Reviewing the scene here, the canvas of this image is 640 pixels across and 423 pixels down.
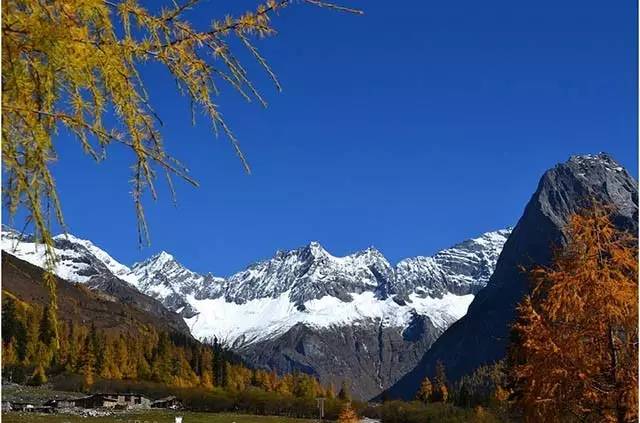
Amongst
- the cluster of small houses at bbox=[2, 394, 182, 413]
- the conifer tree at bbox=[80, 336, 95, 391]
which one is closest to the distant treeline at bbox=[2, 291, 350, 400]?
the conifer tree at bbox=[80, 336, 95, 391]

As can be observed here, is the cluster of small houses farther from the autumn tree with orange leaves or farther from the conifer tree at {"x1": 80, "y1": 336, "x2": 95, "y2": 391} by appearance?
the autumn tree with orange leaves

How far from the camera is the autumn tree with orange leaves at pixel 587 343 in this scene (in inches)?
391

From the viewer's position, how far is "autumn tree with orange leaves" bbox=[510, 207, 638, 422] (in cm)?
992

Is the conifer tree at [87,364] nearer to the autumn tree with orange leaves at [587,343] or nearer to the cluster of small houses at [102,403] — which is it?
the cluster of small houses at [102,403]

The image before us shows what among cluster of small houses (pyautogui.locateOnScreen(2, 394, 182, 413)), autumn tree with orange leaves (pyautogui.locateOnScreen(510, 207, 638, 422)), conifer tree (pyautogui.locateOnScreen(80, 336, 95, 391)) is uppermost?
conifer tree (pyautogui.locateOnScreen(80, 336, 95, 391))

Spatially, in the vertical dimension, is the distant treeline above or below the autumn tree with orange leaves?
above

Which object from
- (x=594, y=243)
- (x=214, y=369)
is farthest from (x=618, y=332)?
(x=214, y=369)

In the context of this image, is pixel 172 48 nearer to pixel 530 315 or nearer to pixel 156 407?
pixel 530 315

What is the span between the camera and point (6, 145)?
8.59 ft

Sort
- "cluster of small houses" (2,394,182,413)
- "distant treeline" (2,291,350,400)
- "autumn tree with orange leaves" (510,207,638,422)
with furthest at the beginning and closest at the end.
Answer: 1. "distant treeline" (2,291,350,400)
2. "cluster of small houses" (2,394,182,413)
3. "autumn tree with orange leaves" (510,207,638,422)

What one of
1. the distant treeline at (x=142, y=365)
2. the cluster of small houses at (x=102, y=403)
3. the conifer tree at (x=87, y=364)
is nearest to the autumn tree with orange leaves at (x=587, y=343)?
the cluster of small houses at (x=102, y=403)

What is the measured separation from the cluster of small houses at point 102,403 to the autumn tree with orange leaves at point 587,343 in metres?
90.7

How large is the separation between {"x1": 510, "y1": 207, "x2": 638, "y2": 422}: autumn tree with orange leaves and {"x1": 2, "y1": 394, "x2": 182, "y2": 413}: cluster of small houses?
297 feet

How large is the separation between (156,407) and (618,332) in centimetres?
11960
